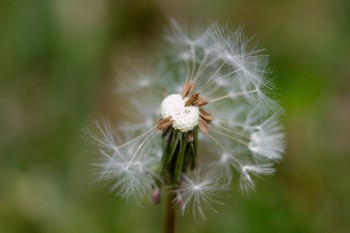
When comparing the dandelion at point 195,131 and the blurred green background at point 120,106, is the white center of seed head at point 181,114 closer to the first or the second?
the dandelion at point 195,131

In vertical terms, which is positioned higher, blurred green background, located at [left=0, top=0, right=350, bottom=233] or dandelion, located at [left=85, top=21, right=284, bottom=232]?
blurred green background, located at [left=0, top=0, right=350, bottom=233]

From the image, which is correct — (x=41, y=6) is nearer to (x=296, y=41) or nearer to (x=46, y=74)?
(x=46, y=74)

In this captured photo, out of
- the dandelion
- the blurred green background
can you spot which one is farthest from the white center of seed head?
the blurred green background

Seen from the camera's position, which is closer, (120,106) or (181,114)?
(181,114)

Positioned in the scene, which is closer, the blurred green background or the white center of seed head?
the white center of seed head

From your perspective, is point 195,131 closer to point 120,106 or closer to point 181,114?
point 181,114

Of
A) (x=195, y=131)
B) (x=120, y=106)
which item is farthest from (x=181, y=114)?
(x=120, y=106)

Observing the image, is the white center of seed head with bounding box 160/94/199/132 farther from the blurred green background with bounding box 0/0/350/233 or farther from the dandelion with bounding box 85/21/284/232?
the blurred green background with bounding box 0/0/350/233
